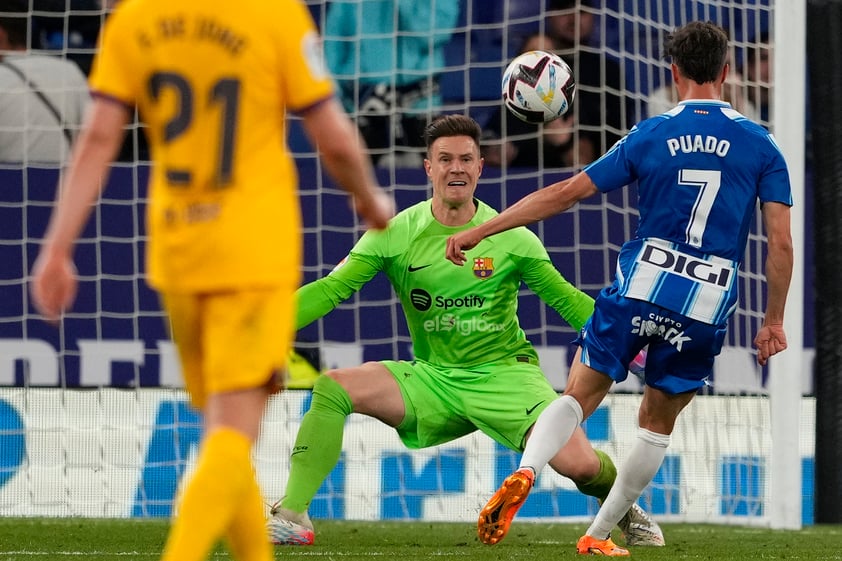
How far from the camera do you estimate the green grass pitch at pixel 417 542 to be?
5227 mm

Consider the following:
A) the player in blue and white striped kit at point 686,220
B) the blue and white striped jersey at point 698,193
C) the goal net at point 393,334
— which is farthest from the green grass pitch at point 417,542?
the blue and white striped jersey at point 698,193

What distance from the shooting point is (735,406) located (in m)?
7.76

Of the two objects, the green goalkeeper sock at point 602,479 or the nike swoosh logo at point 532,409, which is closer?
the green goalkeeper sock at point 602,479

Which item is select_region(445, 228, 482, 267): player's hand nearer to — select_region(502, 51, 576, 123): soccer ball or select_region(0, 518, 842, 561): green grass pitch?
select_region(0, 518, 842, 561): green grass pitch

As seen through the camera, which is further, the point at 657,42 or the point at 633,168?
the point at 657,42

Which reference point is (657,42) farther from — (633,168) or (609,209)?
(633,168)

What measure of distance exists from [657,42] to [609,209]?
3.45ft

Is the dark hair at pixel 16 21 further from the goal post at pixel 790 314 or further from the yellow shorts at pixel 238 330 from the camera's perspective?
the yellow shorts at pixel 238 330

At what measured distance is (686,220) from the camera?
192 inches

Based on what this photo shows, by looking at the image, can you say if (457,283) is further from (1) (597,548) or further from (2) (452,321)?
(1) (597,548)

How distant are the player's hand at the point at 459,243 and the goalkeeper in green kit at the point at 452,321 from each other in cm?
128

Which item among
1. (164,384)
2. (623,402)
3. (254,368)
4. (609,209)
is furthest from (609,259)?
(254,368)

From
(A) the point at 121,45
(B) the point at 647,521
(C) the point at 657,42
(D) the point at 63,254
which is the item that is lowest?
(B) the point at 647,521

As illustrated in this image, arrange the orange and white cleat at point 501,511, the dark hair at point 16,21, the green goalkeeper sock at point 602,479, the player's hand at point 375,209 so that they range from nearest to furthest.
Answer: the player's hand at point 375,209
the orange and white cleat at point 501,511
the green goalkeeper sock at point 602,479
the dark hair at point 16,21
